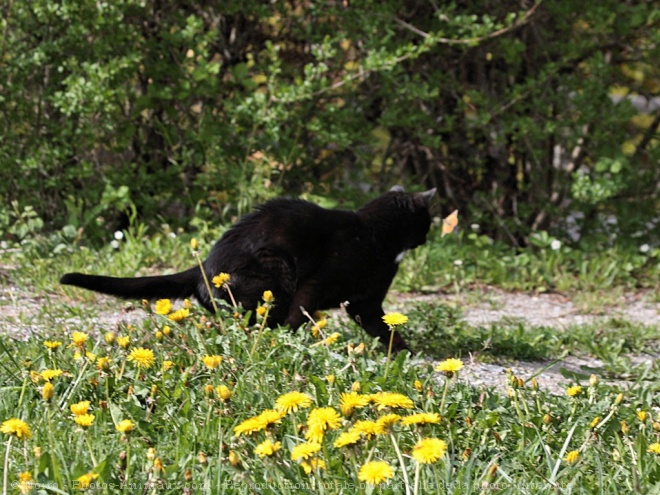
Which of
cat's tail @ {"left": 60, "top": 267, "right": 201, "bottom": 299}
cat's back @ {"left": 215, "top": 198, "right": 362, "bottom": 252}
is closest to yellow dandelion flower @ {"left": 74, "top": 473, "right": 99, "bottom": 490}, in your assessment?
cat's tail @ {"left": 60, "top": 267, "right": 201, "bottom": 299}

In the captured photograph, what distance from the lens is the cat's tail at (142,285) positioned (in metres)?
4.12

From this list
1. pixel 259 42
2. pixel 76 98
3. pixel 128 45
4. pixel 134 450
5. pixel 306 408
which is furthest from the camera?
pixel 259 42

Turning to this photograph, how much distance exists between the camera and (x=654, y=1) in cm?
783

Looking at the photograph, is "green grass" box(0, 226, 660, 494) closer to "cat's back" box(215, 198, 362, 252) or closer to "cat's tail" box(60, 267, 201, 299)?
"cat's tail" box(60, 267, 201, 299)

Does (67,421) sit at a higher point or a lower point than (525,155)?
A: higher

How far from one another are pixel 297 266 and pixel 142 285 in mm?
688

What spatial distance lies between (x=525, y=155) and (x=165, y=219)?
2900 mm

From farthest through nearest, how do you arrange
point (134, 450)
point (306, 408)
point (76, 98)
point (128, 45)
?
point (128, 45)
point (76, 98)
point (306, 408)
point (134, 450)

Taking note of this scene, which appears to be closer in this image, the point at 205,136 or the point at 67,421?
the point at 67,421

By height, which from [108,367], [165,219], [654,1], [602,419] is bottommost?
[165,219]

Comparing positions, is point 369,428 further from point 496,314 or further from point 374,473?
point 496,314

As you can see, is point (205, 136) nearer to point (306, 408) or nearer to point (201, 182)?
point (201, 182)

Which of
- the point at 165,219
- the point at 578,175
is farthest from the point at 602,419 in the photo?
the point at 165,219

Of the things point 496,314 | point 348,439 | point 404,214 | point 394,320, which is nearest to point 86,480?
point 348,439
